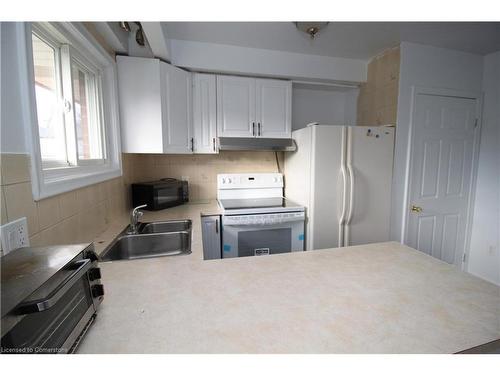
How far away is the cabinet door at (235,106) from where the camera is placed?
7.54 feet

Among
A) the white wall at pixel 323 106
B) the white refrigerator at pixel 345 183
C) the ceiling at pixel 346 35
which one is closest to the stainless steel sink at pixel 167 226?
the white refrigerator at pixel 345 183

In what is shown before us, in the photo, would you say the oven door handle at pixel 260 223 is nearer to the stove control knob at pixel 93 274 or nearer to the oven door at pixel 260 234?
the oven door at pixel 260 234

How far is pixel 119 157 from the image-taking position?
1860 millimetres

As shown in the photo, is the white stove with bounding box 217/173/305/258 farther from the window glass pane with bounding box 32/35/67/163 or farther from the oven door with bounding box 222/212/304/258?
the window glass pane with bounding box 32/35/67/163

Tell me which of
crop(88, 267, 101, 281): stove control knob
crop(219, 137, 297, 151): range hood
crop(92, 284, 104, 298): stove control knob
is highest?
crop(219, 137, 297, 151): range hood

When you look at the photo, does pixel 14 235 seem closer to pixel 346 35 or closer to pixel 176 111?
pixel 176 111

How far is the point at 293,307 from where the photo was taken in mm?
713

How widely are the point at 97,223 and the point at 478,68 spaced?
3.80m

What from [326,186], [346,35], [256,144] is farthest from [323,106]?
[326,186]

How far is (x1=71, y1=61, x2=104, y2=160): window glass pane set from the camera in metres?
1.44

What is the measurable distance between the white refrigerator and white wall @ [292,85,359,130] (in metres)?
0.68

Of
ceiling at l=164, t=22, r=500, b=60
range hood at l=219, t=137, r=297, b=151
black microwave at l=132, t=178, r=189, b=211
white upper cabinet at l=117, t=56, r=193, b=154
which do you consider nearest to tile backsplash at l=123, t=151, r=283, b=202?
black microwave at l=132, t=178, r=189, b=211

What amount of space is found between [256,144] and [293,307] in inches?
69.3

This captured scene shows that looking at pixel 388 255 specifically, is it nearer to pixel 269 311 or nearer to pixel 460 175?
pixel 269 311
